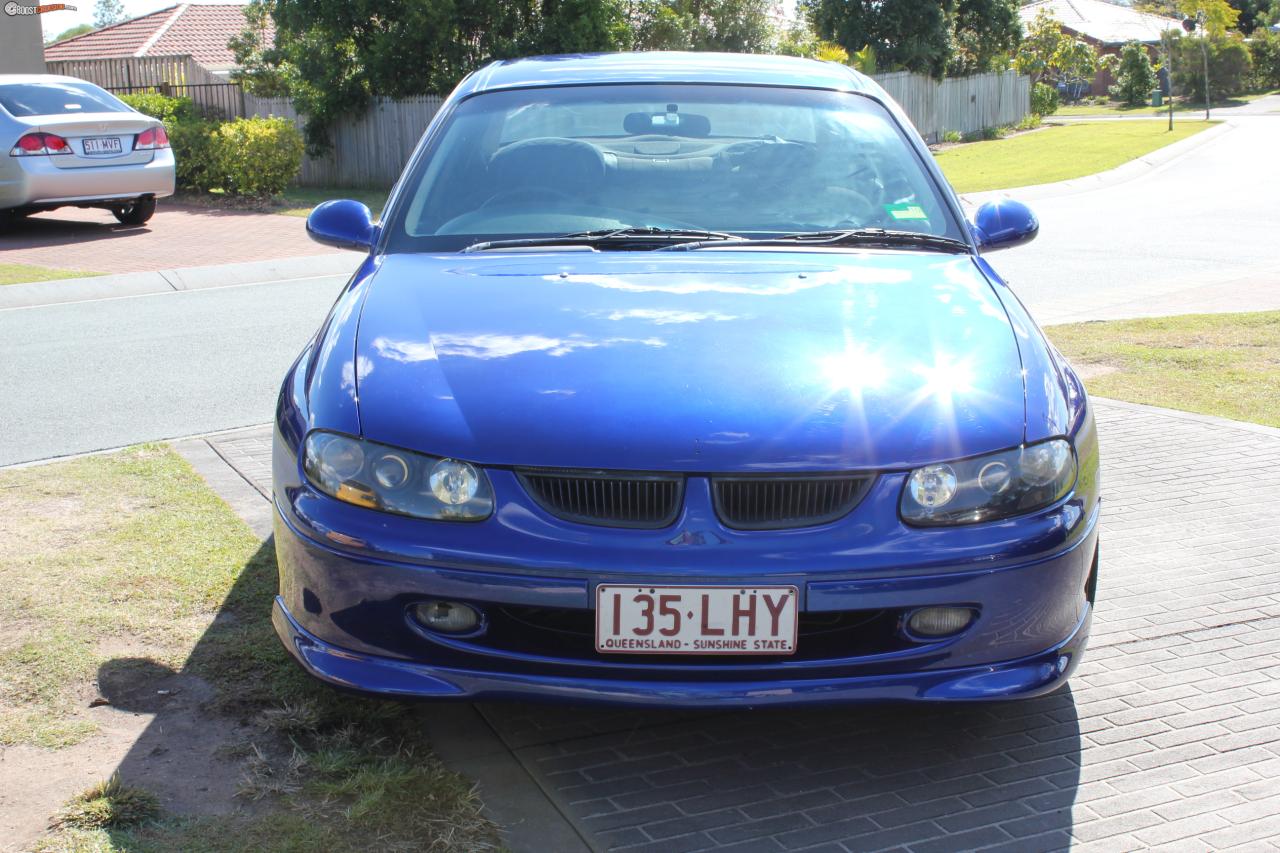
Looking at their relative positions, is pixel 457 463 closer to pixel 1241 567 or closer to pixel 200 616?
pixel 200 616

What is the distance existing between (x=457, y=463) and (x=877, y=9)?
37.5 meters

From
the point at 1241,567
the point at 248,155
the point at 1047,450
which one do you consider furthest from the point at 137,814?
the point at 248,155

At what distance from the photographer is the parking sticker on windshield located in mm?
4098

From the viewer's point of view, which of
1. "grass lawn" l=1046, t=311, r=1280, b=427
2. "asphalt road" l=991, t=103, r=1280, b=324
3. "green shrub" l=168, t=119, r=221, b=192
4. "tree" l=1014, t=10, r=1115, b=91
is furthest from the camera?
"tree" l=1014, t=10, r=1115, b=91

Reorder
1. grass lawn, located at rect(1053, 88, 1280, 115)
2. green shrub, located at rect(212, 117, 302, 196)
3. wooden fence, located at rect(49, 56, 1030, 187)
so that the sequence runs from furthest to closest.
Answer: grass lawn, located at rect(1053, 88, 1280, 115), wooden fence, located at rect(49, 56, 1030, 187), green shrub, located at rect(212, 117, 302, 196)

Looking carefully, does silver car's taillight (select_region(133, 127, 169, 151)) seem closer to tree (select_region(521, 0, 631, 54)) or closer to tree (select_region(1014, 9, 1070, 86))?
tree (select_region(521, 0, 631, 54))

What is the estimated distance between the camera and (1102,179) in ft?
70.5

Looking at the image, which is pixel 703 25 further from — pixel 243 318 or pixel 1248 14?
pixel 1248 14

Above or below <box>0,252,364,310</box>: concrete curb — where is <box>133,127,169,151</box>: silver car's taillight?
above

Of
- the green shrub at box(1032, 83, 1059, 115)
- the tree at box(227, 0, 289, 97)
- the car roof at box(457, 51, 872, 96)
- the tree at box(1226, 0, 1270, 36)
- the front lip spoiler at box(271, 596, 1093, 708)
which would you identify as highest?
the tree at box(1226, 0, 1270, 36)

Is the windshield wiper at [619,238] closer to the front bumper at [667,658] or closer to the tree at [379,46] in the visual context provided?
the front bumper at [667,658]

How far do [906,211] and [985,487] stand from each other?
4.85ft

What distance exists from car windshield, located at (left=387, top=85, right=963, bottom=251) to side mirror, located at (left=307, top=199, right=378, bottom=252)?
232 mm

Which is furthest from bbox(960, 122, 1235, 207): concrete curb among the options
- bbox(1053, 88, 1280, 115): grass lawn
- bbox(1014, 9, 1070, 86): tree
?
bbox(1014, 9, 1070, 86): tree
